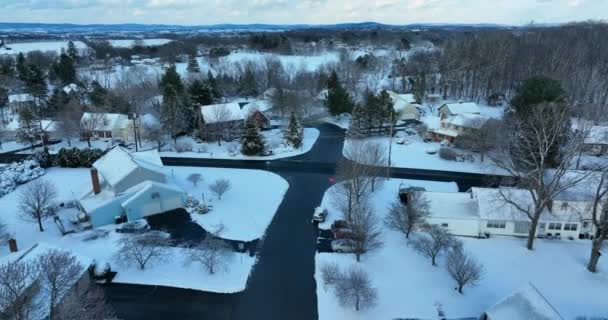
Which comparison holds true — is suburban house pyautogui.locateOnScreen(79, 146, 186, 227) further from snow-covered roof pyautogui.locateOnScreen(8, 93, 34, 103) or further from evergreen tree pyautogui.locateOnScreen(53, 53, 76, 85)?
evergreen tree pyautogui.locateOnScreen(53, 53, 76, 85)

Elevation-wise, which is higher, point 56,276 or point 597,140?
point 597,140

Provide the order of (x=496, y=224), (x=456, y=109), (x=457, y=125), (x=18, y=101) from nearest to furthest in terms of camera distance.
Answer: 1. (x=496, y=224)
2. (x=457, y=125)
3. (x=456, y=109)
4. (x=18, y=101)

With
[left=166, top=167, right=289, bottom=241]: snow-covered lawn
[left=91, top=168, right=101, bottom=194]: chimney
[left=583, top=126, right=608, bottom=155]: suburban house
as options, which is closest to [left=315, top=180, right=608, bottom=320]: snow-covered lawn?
[left=166, top=167, right=289, bottom=241]: snow-covered lawn

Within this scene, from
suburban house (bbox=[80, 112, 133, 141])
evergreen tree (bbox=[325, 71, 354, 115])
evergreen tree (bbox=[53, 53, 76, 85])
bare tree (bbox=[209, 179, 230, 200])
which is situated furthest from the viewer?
evergreen tree (bbox=[53, 53, 76, 85])

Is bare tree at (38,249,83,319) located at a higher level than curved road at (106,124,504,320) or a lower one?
higher

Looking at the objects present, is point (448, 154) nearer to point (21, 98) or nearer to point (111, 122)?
point (111, 122)

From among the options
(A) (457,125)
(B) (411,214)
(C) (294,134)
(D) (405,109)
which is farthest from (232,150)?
(D) (405,109)

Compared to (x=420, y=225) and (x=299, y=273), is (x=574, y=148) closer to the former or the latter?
(x=420, y=225)

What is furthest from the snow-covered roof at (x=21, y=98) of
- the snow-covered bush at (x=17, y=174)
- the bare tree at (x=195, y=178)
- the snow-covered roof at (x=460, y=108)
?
the snow-covered roof at (x=460, y=108)
